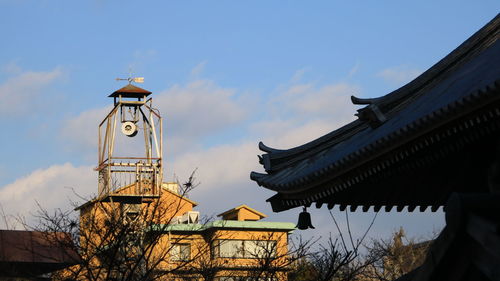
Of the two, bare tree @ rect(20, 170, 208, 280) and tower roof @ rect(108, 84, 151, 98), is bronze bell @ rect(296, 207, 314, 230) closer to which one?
bare tree @ rect(20, 170, 208, 280)

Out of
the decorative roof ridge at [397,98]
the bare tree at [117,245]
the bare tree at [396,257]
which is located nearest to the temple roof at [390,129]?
the decorative roof ridge at [397,98]

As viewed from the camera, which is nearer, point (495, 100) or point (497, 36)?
point (495, 100)

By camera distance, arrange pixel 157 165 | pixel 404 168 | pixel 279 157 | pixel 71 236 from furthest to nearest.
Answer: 1. pixel 157 165
2. pixel 71 236
3. pixel 279 157
4. pixel 404 168

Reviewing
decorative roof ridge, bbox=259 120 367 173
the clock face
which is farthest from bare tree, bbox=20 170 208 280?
the clock face

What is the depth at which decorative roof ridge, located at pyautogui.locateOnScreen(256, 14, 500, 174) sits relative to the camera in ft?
42.5

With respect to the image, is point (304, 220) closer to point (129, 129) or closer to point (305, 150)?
point (305, 150)

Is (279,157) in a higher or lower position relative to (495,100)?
higher

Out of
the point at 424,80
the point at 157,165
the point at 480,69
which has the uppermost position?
the point at 157,165

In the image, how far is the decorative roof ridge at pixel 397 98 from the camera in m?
13.0

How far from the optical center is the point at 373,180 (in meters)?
11.8

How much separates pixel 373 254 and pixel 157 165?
12.7 metres

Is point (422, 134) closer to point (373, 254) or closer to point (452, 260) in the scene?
point (452, 260)

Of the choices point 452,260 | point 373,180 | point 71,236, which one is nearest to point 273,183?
point 373,180

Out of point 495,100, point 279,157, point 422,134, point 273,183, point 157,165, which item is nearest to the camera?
point 495,100
